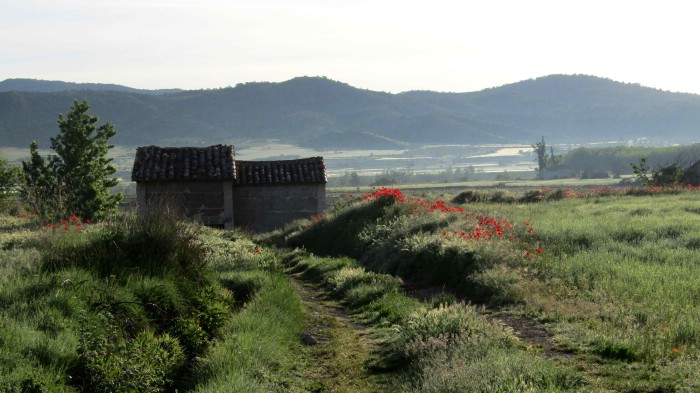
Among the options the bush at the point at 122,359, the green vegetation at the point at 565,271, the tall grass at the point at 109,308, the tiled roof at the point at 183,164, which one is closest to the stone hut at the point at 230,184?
the tiled roof at the point at 183,164

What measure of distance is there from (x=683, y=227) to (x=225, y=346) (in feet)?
49.8

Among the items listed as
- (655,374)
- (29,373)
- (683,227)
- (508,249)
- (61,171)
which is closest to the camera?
(29,373)

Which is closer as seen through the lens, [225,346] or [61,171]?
[225,346]

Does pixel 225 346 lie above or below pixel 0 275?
below

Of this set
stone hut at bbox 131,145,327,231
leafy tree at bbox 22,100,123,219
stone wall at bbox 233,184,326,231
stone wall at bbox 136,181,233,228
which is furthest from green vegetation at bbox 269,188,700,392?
leafy tree at bbox 22,100,123,219

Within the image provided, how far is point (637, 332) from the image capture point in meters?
9.87

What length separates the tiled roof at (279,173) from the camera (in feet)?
114

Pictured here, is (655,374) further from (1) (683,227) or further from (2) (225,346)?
(1) (683,227)

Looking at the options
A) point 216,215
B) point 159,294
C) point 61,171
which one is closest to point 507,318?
point 159,294

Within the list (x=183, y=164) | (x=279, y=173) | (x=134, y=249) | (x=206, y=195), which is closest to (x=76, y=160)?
(x=183, y=164)

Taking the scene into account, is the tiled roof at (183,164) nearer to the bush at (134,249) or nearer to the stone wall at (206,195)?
the stone wall at (206,195)

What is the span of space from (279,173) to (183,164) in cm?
444

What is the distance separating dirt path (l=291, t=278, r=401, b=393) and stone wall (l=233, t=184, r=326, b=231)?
20.5 m

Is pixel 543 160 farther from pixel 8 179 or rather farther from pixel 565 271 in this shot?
pixel 565 271
